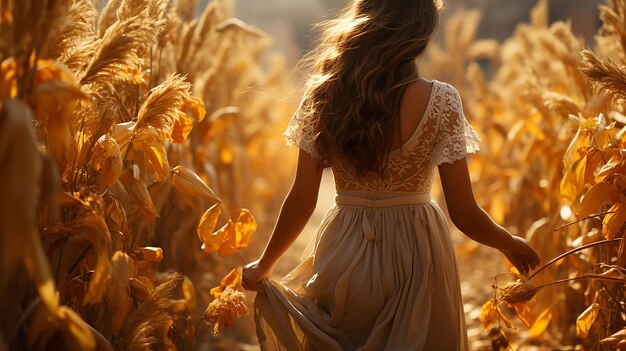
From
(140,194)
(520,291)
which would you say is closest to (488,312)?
(520,291)

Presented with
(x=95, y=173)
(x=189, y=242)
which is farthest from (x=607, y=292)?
(x=189, y=242)

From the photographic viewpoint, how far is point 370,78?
5.57ft

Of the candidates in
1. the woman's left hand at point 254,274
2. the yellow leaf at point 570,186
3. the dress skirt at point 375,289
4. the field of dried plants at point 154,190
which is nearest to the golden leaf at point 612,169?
the field of dried plants at point 154,190

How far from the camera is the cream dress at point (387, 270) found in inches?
67.1

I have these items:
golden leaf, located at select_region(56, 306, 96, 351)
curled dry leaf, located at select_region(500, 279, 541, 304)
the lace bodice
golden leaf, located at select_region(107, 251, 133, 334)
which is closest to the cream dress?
the lace bodice

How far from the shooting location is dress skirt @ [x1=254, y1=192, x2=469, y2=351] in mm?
1733

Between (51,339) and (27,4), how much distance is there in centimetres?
74

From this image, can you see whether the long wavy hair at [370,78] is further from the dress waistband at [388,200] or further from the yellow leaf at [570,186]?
the yellow leaf at [570,186]

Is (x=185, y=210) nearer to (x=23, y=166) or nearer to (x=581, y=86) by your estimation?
(x=581, y=86)

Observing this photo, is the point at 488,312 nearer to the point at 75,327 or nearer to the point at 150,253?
the point at 150,253

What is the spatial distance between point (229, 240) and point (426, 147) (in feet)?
1.98

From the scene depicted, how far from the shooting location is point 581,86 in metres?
2.49

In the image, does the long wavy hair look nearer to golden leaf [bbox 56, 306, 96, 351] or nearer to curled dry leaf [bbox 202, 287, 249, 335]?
curled dry leaf [bbox 202, 287, 249, 335]

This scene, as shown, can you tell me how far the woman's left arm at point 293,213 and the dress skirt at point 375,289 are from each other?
1.8 inches
